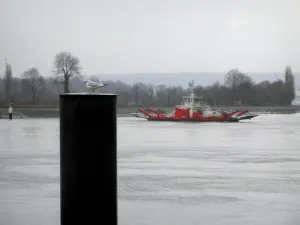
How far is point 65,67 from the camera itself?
220 ft

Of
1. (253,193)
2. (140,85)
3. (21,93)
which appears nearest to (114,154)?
(253,193)

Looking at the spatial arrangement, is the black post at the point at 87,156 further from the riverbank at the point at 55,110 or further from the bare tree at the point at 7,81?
the bare tree at the point at 7,81

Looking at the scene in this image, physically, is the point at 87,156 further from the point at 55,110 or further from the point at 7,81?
the point at 7,81

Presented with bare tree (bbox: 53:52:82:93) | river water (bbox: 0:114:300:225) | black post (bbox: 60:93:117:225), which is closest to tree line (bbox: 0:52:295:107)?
bare tree (bbox: 53:52:82:93)

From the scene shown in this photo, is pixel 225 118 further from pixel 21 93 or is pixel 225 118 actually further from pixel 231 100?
pixel 231 100

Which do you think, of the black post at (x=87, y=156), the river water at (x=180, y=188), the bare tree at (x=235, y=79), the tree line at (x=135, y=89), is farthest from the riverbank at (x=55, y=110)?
the black post at (x=87, y=156)

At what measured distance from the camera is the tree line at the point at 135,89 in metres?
67.2

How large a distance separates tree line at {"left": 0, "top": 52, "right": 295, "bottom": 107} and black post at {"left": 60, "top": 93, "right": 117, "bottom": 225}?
57.9m

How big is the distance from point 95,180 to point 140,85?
12161 cm

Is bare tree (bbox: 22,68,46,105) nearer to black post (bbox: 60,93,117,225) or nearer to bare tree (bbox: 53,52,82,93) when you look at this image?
bare tree (bbox: 53,52,82,93)

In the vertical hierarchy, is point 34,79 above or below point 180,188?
above

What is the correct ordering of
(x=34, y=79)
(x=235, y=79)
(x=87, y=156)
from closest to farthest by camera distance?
(x=87, y=156) → (x=34, y=79) → (x=235, y=79)

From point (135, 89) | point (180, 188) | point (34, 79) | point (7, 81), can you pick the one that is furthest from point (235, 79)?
point (180, 188)

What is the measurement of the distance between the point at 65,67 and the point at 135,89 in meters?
48.1
